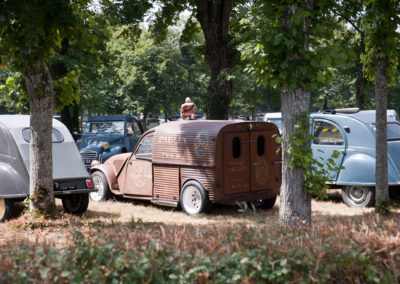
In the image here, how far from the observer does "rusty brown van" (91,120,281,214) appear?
34.2 feet

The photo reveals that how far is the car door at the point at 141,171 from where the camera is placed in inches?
455

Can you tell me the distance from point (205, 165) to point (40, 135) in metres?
3.17

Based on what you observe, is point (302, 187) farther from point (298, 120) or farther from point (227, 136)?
point (227, 136)

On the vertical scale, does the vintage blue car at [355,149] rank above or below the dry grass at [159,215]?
above

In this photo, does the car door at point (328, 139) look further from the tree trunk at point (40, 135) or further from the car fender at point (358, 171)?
the tree trunk at point (40, 135)

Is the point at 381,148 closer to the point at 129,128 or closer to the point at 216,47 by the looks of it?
the point at 129,128

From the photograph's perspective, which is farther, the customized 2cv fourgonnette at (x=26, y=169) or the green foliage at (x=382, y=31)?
the customized 2cv fourgonnette at (x=26, y=169)

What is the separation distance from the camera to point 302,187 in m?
6.89

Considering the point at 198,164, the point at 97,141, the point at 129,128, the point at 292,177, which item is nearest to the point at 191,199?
the point at 198,164

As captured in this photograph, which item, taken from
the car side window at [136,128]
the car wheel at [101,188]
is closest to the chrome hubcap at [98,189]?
the car wheel at [101,188]

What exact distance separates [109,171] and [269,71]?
6454 mm

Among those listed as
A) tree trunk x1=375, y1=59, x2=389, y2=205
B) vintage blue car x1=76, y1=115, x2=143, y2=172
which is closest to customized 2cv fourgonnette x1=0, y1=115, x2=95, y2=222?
tree trunk x1=375, y1=59, x2=389, y2=205

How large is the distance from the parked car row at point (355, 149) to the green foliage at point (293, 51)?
13.7ft

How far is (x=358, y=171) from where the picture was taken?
11.4 m
